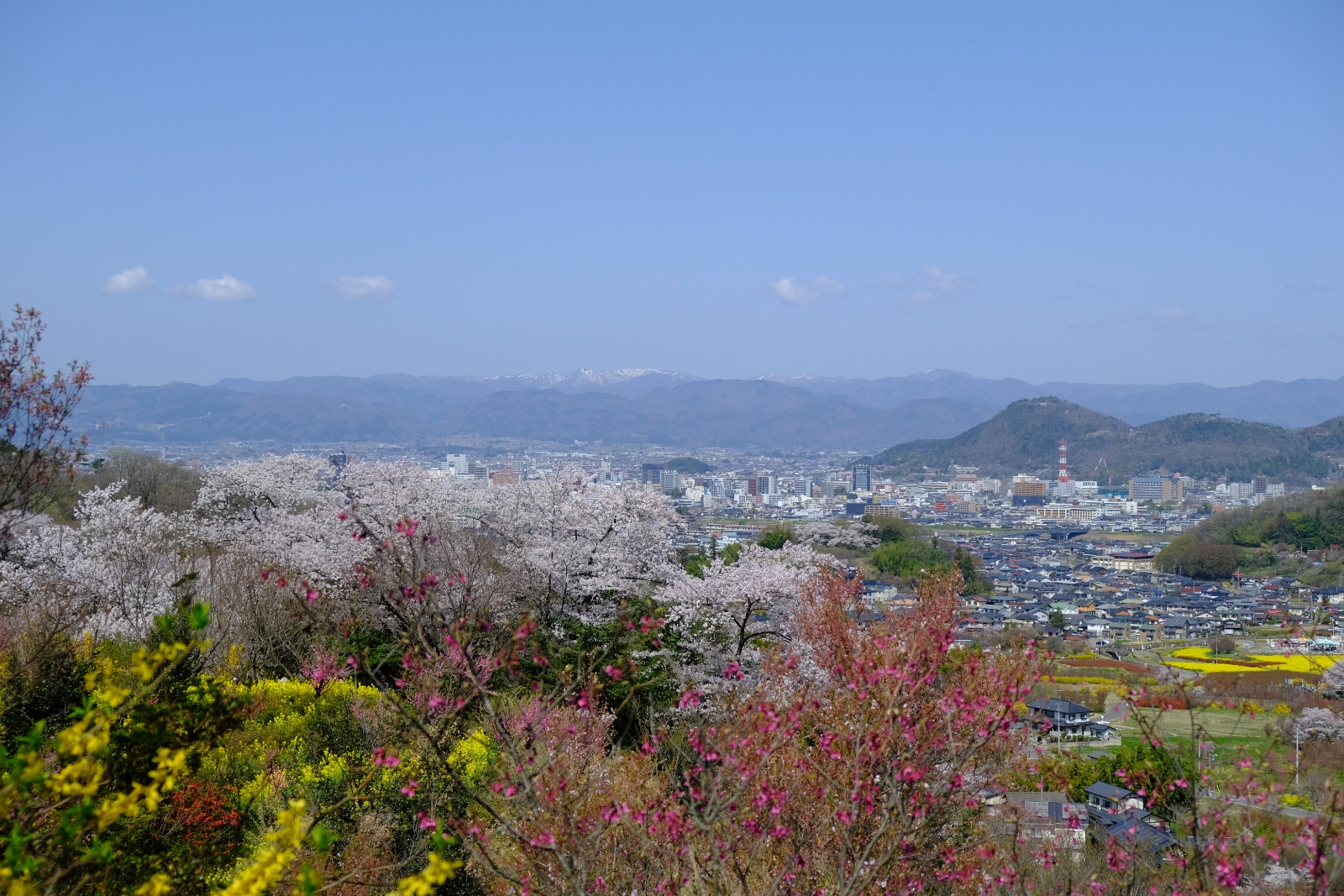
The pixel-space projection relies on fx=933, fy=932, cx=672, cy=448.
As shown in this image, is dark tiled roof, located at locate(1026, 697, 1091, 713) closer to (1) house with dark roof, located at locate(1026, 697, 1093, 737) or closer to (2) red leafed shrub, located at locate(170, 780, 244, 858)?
(1) house with dark roof, located at locate(1026, 697, 1093, 737)

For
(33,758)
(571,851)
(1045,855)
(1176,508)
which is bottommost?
(1176,508)

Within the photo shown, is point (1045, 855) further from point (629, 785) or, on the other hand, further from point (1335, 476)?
point (1335, 476)

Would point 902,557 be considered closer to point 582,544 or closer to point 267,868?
point 582,544

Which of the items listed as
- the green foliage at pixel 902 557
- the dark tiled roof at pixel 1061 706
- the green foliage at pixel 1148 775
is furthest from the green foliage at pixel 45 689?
the green foliage at pixel 902 557

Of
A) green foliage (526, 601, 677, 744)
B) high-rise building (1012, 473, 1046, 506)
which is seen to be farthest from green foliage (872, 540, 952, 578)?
high-rise building (1012, 473, 1046, 506)

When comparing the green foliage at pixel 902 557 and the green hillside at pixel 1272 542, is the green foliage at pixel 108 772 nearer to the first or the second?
the green foliage at pixel 902 557

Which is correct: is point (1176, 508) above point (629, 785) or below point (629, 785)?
below

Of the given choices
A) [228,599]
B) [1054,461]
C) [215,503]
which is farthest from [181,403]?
[228,599]
